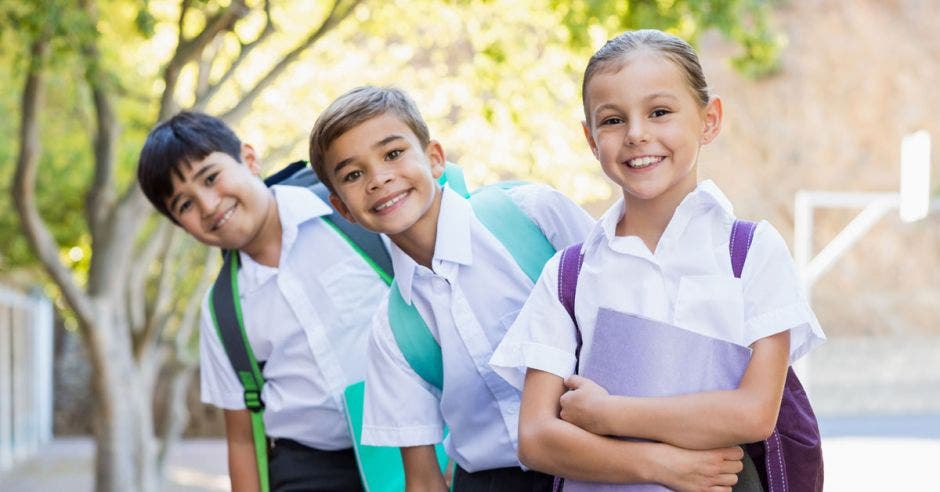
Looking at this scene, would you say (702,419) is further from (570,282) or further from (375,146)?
(375,146)

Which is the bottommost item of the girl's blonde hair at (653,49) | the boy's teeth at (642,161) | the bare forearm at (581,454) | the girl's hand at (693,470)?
the girl's hand at (693,470)

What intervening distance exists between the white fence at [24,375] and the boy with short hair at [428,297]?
507 inches

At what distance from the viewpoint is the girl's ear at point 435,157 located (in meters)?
2.28

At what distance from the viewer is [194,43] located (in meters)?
7.33

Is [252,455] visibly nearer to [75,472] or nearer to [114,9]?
[114,9]

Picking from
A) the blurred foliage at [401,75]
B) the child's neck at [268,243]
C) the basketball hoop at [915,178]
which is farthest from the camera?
the basketball hoop at [915,178]

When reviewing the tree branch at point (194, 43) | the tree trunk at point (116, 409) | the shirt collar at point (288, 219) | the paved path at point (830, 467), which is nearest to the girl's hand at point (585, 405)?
the shirt collar at point (288, 219)

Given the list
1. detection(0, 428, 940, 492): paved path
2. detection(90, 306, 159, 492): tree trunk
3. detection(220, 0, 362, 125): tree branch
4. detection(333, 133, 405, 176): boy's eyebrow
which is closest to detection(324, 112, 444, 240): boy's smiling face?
detection(333, 133, 405, 176): boy's eyebrow

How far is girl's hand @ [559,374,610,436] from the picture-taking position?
5.70 feet

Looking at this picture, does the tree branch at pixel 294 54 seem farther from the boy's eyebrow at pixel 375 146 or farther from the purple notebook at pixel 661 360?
the purple notebook at pixel 661 360

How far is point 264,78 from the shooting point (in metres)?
8.08

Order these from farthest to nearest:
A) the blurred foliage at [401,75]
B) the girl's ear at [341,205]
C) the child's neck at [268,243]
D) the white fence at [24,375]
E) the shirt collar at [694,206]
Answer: the white fence at [24,375] → the blurred foliage at [401,75] → the child's neck at [268,243] → the girl's ear at [341,205] → the shirt collar at [694,206]

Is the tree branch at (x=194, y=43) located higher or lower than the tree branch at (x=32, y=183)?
higher

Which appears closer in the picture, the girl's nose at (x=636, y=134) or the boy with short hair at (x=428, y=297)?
the girl's nose at (x=636, y=134)
